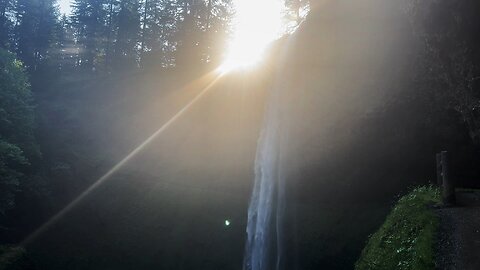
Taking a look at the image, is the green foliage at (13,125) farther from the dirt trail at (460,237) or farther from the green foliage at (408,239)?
the dirt trail at (460,237)

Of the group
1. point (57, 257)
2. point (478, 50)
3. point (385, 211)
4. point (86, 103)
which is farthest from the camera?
point (86, 103)

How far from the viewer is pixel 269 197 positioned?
23.3 meters

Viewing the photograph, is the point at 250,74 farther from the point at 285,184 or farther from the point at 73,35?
the point at 73,35

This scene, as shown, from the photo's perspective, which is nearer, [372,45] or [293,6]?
[372,45]

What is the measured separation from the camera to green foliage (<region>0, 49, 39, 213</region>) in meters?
26.7

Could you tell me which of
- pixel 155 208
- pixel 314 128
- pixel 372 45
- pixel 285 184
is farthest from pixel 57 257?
pixel 372 45

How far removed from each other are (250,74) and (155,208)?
1479cm

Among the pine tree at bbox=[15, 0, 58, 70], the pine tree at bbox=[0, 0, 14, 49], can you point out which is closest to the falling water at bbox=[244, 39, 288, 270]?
the pine tree at bbox=[15, 0, 58, 70]

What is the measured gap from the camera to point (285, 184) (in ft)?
80.3

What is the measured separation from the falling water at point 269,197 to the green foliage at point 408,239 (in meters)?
5.44

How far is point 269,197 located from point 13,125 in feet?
72.4

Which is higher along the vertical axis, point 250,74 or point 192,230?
point 250,74

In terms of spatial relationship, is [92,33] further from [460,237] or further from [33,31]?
[460,237]

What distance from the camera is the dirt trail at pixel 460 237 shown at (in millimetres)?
10367
